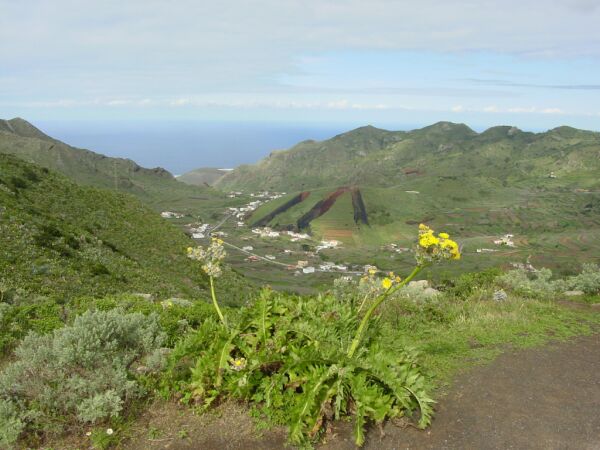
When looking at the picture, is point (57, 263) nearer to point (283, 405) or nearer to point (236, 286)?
point (236, 286)

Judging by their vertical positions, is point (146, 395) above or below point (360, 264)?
above

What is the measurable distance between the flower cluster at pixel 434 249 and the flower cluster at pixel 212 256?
11.2ft

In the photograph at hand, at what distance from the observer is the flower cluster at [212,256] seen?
302 inches

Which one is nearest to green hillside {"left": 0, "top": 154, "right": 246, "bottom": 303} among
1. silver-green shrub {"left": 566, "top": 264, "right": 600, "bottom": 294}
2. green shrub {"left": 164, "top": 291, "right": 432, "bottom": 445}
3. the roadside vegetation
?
the roadside vegetation

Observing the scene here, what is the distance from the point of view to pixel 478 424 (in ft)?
21.4

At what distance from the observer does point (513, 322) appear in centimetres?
1098

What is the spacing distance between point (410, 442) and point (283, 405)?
1860 mm

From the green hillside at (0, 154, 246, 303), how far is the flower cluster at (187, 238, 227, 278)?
35.2 ft

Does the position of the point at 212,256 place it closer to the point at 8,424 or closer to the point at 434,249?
the point at 8,424

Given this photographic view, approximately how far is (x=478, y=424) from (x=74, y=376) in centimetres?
607

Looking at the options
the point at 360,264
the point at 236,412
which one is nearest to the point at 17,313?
the point at 236,412

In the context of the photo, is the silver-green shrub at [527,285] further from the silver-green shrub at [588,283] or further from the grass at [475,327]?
the grass at [475,327]

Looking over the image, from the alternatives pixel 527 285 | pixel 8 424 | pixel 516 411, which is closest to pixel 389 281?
pixel 516 411

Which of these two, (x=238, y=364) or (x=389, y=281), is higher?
(x=389, y=281)
